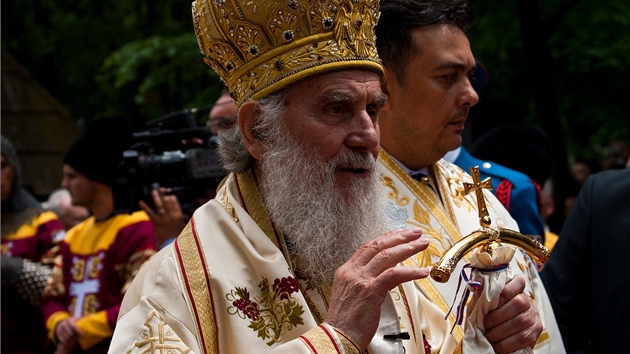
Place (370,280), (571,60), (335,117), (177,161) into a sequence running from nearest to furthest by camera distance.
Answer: (370,280) < (335,117) < (177,161) < (571,60)

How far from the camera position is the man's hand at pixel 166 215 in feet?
18.7

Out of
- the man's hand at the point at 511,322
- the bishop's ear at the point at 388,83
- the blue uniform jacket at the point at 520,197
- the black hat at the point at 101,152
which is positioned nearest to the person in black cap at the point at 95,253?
the black hat at the point at 101,152

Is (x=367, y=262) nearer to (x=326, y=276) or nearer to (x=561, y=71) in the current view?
(x=326, y=276)

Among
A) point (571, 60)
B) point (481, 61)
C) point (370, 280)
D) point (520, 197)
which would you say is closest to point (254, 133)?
point (370, 280)

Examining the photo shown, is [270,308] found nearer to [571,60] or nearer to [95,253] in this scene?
[95,253]

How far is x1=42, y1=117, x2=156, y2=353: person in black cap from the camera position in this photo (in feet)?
21.6

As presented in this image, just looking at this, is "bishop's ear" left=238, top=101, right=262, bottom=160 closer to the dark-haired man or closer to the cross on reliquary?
the cross on reliquary

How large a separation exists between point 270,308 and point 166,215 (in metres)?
3.10

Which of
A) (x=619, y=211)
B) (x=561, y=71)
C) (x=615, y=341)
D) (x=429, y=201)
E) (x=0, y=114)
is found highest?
(x=0, y=114)

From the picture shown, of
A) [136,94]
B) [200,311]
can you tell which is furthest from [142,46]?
[200,311]

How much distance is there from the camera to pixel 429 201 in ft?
12.2

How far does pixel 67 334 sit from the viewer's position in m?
6.66

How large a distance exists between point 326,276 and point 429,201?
0.91 metres

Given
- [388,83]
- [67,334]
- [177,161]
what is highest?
[177,161]
